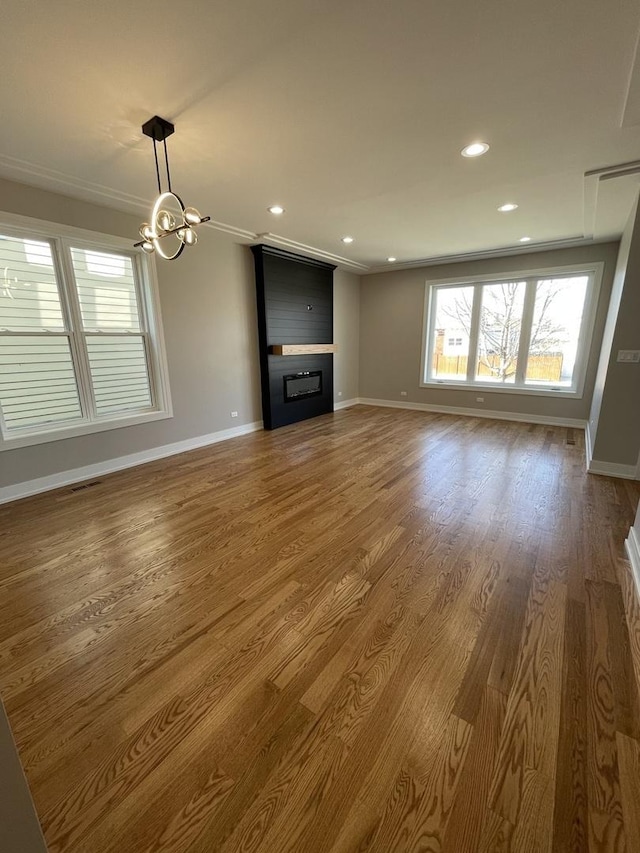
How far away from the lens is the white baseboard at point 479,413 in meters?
5.38

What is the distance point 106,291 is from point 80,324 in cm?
48

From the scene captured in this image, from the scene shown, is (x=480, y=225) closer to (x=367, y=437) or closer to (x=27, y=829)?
(x=367, y=437)

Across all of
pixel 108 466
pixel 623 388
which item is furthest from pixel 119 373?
pixel 623 388

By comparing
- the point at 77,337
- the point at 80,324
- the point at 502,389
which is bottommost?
the point at 502,389

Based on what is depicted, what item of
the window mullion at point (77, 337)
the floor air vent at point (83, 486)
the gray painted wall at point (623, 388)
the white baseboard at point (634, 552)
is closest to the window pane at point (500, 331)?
the gray painted wall at point (623, 388)

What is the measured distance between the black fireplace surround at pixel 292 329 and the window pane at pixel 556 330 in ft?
11.2

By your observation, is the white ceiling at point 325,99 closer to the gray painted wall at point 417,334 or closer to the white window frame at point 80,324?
the white window frame at point 80,324

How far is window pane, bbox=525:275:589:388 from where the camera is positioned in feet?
16.9

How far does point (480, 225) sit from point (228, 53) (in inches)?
138

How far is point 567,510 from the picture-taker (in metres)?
2.76

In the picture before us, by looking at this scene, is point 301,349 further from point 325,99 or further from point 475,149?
point 325,99

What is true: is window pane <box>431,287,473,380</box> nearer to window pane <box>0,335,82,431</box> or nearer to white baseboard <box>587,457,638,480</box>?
white baseboard <box>587,457,638,480</box>

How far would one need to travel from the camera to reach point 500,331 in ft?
19.1

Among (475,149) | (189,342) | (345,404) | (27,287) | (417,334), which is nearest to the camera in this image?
(475,149)
